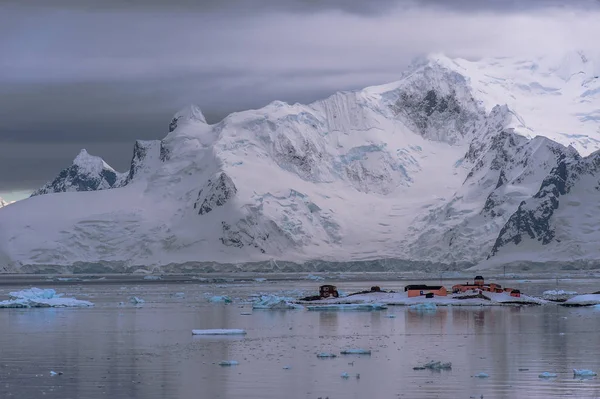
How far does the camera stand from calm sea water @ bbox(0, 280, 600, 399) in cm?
4909

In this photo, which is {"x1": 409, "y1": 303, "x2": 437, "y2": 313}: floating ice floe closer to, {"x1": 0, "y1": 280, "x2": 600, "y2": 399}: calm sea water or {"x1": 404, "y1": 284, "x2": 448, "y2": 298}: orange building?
{"x1": 0, "y1": 280, "x2": 600, "y2": 399}: calm sea water

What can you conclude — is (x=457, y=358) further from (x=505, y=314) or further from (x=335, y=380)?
(x=505, y=314)

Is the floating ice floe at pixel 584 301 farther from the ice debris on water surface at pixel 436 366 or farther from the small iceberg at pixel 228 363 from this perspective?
the small iceberg at pixel 228 363

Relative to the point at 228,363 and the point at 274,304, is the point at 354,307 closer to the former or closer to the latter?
the point at 274,304

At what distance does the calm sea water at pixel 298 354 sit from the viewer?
4909 centimetres

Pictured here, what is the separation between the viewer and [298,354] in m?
62.9

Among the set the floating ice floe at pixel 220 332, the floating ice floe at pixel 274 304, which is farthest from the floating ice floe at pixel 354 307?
the floating ice floe at pixel 220 332

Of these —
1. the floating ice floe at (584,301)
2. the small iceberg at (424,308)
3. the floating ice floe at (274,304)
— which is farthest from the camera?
the floating ice floe at (584,301)

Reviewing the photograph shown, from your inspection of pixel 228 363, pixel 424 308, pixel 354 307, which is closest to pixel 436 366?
pixel 228 363

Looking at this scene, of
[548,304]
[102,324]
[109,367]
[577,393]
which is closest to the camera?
[577,393]

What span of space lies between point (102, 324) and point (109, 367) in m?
29.6

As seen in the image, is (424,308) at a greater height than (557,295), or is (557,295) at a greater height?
(557,295)

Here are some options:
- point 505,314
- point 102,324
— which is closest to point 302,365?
point 102,324

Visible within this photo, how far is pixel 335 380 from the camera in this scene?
51.6 m
